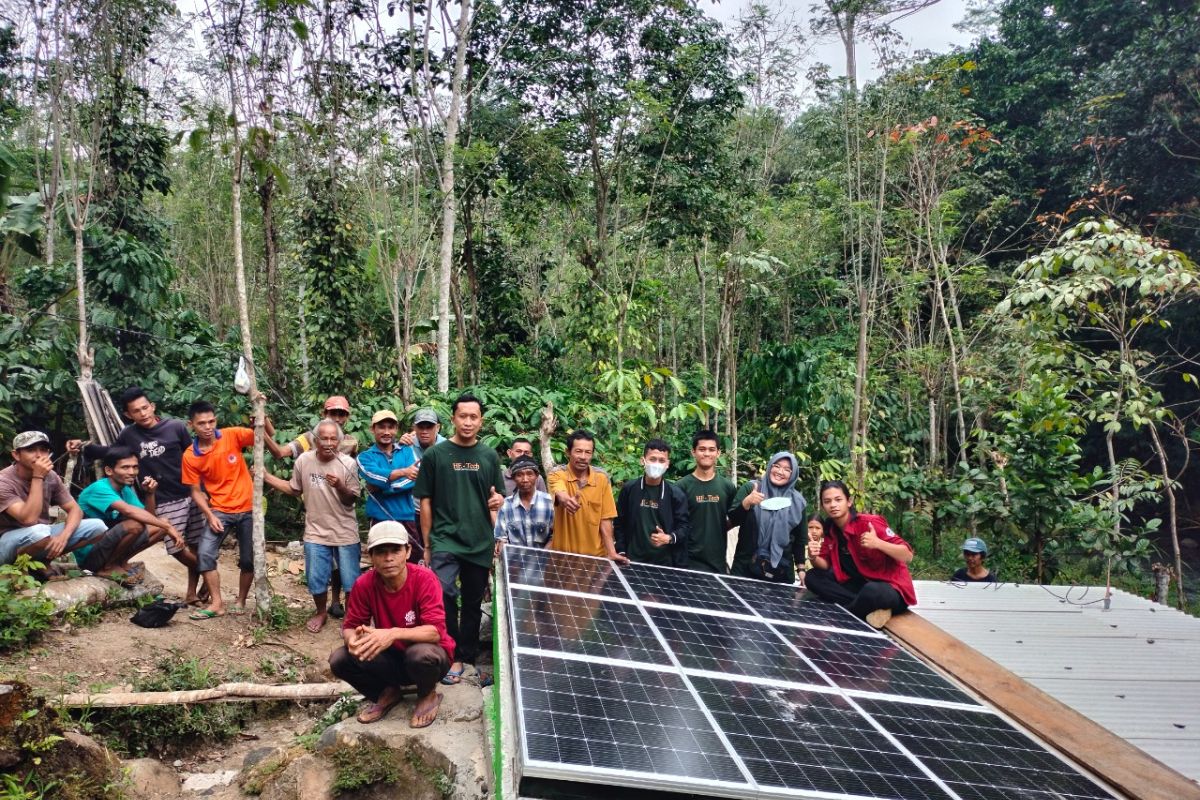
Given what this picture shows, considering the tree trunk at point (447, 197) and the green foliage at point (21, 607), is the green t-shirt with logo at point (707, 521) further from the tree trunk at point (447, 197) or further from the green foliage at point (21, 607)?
the green foliage at point (21, 607)

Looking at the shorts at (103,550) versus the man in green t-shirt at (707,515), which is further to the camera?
the shorts at (103,550)

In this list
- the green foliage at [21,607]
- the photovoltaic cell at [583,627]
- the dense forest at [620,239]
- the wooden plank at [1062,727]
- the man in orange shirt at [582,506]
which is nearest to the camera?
the wooden plank at [1062,727]

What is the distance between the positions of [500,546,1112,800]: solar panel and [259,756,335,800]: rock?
163 cm

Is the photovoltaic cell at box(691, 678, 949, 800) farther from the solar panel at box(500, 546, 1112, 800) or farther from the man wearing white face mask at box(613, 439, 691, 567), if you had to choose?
the man wearing white face mask at box(613, 439, 691, 567)

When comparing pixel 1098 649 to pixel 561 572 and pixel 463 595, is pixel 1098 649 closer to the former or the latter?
pixel 561 572

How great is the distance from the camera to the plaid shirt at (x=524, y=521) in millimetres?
6078

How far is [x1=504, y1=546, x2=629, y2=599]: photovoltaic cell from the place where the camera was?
4.75m

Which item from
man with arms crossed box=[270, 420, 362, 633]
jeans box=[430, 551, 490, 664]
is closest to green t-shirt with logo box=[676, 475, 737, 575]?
jeans box=[430, 551, 490, 664]

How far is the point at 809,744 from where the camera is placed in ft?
9.83

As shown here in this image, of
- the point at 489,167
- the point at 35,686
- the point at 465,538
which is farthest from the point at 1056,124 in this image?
the point at 35,686

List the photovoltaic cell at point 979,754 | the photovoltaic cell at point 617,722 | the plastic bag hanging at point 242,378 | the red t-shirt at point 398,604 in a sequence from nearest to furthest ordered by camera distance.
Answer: the photovoltaic cell at point 617,722
the photovoltaic cell at point 979,754
the red t-shirt at point 398,604
the plastic bag hanging at point 242,378

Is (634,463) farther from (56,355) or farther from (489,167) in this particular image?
(56,355)

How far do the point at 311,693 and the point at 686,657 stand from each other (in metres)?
3.41

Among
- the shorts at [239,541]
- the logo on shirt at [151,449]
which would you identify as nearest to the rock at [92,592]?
the shorts at [239,541]
